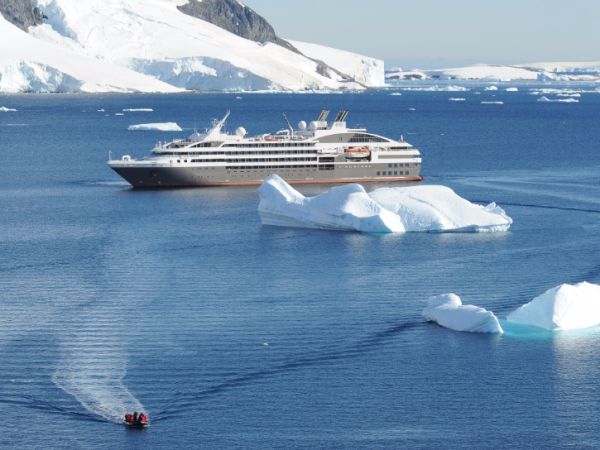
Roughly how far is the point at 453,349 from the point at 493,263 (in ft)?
36.7

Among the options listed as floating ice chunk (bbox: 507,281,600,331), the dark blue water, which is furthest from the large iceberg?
floating ice chunk (bbox: 507,281,600,331)

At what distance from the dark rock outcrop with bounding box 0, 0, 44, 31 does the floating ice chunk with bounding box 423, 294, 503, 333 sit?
166 m

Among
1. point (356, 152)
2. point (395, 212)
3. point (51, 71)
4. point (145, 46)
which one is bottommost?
point (395, 212)

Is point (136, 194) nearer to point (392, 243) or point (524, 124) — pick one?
point (392, 243)

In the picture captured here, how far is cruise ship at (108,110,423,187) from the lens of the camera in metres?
57.8

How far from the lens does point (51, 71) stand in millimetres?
156000

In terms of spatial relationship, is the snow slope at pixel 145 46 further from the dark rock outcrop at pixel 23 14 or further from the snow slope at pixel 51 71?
the snow slope at pixel 51 71

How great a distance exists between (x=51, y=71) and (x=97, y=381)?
14334cm

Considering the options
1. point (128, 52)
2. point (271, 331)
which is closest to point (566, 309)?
point (271, 331)

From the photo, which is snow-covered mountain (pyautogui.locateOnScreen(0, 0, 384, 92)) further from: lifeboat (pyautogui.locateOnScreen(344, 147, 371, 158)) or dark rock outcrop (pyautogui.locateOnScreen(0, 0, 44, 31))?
lifeboat (pyautogui.locateOnScreen(344, 147, 371, 158))

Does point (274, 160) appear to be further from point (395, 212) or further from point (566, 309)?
point (566, 309)

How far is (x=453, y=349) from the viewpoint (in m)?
23.9

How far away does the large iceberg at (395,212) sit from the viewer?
40.1m

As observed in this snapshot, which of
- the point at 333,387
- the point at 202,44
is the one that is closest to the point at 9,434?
the point at 333,387
